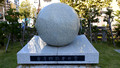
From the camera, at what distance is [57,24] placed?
187 inches

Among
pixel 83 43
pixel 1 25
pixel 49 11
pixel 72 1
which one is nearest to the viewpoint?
pixel 49 11

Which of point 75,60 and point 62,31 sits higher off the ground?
point 62,31

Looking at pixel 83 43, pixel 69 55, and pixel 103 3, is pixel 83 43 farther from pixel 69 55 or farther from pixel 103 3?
pixel 103 3

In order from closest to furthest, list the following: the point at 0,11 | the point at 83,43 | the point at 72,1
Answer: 1. the point at 83,43
2. the point at 72,1
3. the point at 0,11

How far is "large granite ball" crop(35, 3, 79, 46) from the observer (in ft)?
15.7

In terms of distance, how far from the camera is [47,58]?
188 inches

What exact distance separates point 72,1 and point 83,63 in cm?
1308

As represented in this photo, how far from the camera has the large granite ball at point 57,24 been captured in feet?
15.7

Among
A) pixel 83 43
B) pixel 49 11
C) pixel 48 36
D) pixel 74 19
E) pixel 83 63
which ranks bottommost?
pixel 83 63

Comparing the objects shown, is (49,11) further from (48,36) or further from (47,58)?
(47,58)

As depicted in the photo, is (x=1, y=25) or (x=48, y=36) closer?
(x=48, y=36)

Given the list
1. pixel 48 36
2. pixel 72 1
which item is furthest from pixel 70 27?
pixel 72 1

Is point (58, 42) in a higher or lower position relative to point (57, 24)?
lower

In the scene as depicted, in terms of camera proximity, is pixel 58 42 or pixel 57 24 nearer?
pixel 57 24
